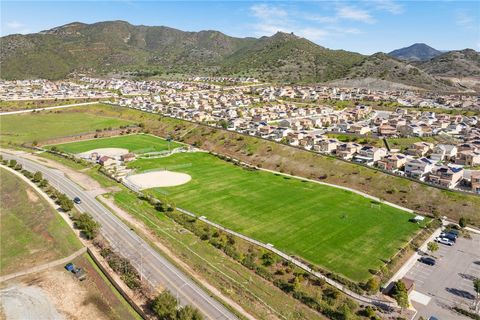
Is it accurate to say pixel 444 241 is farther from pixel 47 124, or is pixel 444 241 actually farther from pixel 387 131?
pixel 47 124

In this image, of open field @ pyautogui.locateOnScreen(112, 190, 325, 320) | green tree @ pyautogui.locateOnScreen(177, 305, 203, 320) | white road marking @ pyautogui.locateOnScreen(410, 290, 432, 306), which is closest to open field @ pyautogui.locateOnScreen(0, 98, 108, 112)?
open field @ pyautogui.locateOnScreen(112, 190, 325, 320)

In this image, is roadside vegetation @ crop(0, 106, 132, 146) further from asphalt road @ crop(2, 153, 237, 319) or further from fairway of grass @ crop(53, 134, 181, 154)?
asphalt road @ crop(2, 153, 237, 319)

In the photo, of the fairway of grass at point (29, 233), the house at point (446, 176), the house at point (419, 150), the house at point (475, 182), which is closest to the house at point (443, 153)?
the house at point (419, 150)

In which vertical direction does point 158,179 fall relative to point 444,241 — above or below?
above

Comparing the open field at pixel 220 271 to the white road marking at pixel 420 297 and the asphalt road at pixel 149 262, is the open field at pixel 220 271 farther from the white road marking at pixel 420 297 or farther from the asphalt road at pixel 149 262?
the white road marking at pixel 420 297

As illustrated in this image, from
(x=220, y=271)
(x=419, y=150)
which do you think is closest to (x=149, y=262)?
(x=220, y=271)

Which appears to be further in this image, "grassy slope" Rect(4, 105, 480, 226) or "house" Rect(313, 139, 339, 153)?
"house" Rect(313, 139, 339, 153)
